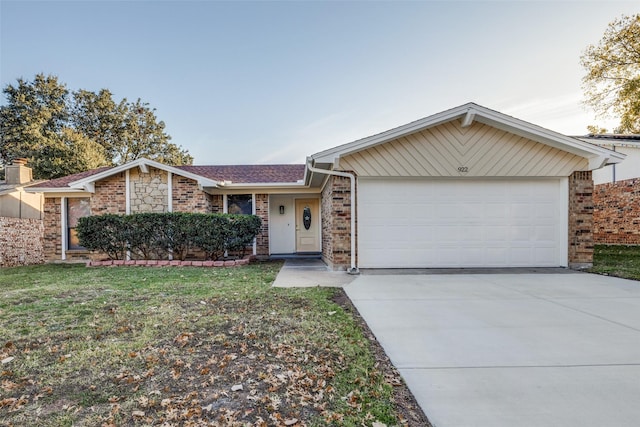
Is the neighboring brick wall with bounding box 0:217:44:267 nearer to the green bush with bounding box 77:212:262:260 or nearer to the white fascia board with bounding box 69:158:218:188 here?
the white fascia board with bounding box 69:158:218:188

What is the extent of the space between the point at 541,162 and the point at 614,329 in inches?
208

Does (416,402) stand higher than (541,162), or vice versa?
(541,162)

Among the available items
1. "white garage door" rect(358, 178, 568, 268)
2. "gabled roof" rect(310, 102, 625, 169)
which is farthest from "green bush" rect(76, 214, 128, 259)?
"white garage door" rect(358, 178, 568, 268)

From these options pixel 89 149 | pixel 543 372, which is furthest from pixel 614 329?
pixel 89 149

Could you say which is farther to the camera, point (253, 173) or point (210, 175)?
point (253, 173)

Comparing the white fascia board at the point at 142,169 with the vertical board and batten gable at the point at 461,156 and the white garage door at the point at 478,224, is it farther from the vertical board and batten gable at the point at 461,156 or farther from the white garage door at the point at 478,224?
the white garage door at the point at 478,224

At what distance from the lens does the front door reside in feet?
43.0

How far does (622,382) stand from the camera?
252cm

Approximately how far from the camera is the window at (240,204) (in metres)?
11.8

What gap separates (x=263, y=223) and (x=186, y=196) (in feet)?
8.89

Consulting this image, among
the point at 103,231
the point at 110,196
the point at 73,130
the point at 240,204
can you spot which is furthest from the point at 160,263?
the point at 73,130

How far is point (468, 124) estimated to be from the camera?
7.66 metres

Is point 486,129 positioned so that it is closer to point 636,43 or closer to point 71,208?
point 71,208

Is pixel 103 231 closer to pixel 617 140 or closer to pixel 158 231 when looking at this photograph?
pixel 158 231
